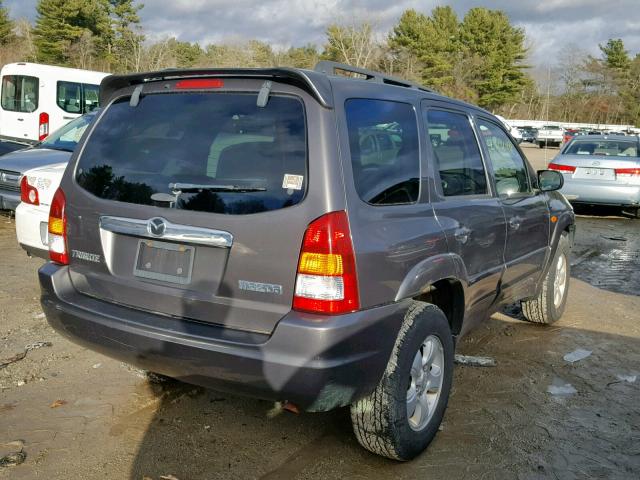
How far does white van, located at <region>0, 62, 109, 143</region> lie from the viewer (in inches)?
698

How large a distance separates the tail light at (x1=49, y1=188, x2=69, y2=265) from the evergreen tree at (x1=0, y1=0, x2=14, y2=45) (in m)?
61.0

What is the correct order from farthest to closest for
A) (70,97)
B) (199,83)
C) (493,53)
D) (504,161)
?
(493,53)
(70,97)
(504,161)
(199,83)

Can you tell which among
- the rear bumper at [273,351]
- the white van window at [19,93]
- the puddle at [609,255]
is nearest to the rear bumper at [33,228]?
the rear bumper at [273,351]

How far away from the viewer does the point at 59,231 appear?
3.37m

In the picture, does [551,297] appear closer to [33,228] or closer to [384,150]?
[384,150]

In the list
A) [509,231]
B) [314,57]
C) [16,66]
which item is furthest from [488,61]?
[509,231]

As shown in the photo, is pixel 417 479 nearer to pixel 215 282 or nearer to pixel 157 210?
pixel 215 282

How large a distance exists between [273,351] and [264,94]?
1.14 m

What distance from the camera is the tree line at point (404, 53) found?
5219 centimetres

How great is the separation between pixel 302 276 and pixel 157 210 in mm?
796

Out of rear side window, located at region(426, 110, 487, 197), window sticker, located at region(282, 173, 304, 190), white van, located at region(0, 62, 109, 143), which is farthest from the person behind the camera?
white van, located at region(0, 62, 109, 143)

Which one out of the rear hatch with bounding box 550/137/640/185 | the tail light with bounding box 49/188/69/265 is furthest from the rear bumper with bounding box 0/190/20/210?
the rear hatch with bounding box 550/137/640/185

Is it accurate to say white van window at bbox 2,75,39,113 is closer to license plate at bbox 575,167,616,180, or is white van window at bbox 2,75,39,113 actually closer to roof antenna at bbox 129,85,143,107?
license plate at bbox 575,167,616,180

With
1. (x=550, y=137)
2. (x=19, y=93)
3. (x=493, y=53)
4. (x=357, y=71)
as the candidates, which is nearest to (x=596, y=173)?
(x=357, y=71)
